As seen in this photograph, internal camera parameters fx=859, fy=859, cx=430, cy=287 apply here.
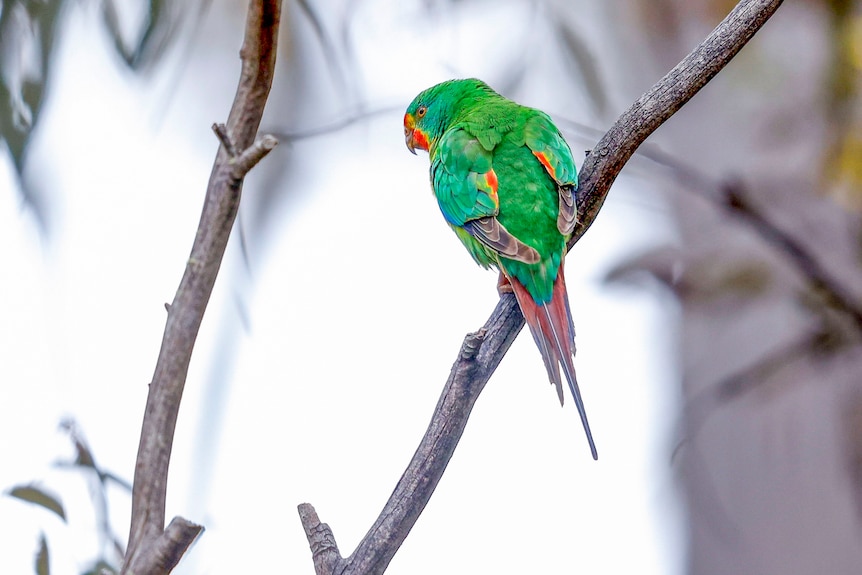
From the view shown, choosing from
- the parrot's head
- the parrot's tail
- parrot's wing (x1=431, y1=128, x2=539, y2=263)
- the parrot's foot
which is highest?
the parrot's head

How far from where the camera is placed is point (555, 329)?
6.19 feet

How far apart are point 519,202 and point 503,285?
221mm

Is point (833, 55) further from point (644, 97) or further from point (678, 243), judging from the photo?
point (644, 97)

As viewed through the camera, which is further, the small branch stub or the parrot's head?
the parrot's head

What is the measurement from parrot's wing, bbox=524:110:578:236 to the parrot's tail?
142 mm

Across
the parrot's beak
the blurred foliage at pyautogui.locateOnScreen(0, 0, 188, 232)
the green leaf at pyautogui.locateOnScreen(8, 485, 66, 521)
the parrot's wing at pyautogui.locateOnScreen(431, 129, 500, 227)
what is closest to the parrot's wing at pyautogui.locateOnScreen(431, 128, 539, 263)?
the parrot's wing at pyautogui.locateOnScreen(431, 129, 500, 227)

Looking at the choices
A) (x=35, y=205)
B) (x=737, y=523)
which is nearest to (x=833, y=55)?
(x=737, y=523)

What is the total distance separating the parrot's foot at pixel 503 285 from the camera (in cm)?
208

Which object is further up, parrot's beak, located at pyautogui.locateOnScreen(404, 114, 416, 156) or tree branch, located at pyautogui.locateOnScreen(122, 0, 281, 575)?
parrot's beak, located at pyautogui.locateOnScreen(404, 114, 416, 156)

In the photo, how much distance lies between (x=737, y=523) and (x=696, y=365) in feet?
1.83

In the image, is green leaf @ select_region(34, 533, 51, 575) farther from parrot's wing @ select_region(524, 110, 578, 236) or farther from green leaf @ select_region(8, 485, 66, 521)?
parrot's wing @ select_region(524, 110, 578, 236)

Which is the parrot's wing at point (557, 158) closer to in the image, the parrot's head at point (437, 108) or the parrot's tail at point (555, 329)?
the parrot's tail at point (555, 329)

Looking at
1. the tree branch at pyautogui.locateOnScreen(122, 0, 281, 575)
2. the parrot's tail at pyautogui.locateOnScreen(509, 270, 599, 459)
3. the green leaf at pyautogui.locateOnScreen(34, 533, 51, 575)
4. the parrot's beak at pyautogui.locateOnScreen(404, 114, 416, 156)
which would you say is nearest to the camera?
the tree branch at pyautogui.locateOnScreen(122, 0, 281, 575)

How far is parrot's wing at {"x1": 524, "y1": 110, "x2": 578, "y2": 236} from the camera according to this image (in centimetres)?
197
